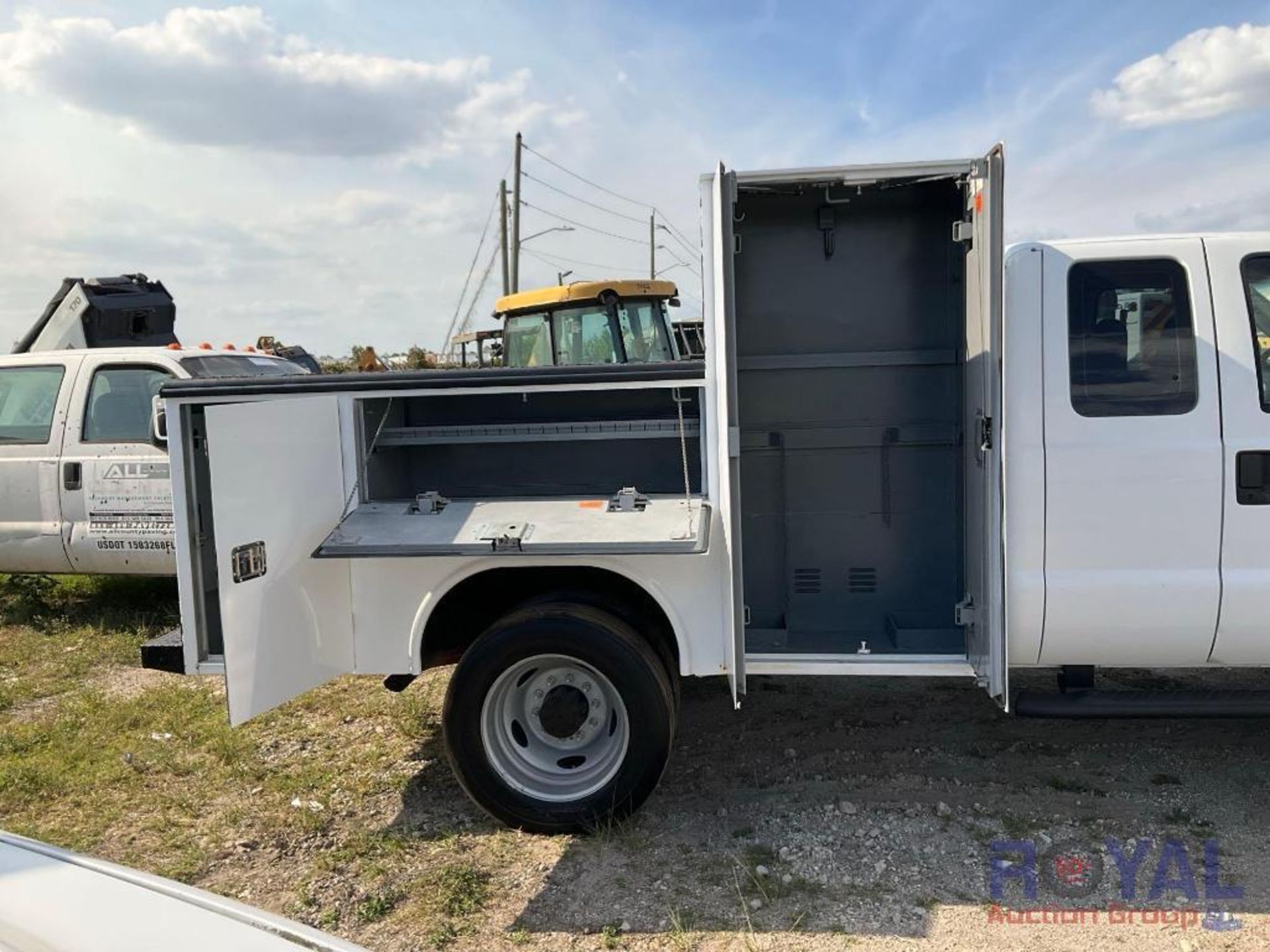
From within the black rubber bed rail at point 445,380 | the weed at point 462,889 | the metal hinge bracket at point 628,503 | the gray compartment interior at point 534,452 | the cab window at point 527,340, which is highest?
the cab window at point 527,340

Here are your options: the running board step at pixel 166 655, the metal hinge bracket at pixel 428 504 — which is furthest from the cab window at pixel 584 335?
the running board step at pixel 166 655

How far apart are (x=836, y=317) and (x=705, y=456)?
1.11m

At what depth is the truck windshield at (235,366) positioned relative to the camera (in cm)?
700

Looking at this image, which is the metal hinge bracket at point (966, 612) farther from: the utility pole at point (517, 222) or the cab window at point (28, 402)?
the utility pole at point (517, 222)

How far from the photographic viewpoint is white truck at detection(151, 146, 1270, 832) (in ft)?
11.5

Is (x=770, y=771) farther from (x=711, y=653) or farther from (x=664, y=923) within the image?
(x=664, y=923)

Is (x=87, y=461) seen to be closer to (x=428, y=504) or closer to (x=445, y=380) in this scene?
(x=428, y=504)

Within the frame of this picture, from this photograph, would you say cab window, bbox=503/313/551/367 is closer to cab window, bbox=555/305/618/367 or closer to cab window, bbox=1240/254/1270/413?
cab window, bbox=555/305/618/367

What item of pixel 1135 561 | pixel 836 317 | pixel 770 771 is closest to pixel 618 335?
pixel 836 317

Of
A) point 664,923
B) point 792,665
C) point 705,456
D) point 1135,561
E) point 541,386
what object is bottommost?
point 664,923

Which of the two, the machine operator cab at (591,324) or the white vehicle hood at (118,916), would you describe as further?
the machine operator cab at (591,324)

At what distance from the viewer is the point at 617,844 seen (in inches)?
148

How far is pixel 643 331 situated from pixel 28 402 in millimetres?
5986

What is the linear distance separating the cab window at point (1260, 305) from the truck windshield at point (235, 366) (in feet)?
18.2
